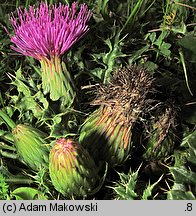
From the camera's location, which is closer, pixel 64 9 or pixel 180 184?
pixel 180 184

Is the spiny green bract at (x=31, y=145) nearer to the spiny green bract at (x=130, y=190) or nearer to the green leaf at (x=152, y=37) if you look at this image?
the spiny green bract at (x=130, y=190)

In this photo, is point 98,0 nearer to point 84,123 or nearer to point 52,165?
point 84,123

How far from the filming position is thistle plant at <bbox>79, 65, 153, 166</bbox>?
6.38 ft

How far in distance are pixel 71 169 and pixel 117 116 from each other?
307 mm

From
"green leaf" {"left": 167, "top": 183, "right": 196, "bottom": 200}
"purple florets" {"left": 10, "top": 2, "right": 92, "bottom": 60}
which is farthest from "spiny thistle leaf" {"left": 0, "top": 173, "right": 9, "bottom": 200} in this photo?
"green leaf" {"left": 167, "top": 183, "right": 196, "bottom": 200}

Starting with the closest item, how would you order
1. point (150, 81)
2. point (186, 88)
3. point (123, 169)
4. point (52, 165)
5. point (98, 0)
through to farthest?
point (52, 165)
point (150, 81)
point (123, 169)
point (186, 88)
point (98, 0)

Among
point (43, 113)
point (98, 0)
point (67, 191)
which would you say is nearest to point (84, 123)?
point (43, 113)

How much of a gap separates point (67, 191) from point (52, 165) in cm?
14

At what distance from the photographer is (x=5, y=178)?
209 cm

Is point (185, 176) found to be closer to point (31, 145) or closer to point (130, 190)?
point (130, 190)

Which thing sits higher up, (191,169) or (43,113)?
(43,113)

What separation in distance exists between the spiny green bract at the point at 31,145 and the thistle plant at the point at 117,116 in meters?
0.16

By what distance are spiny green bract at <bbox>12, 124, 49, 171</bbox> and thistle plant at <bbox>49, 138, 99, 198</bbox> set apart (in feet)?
0.52

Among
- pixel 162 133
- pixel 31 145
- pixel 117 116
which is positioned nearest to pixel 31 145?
pixel 31 145
